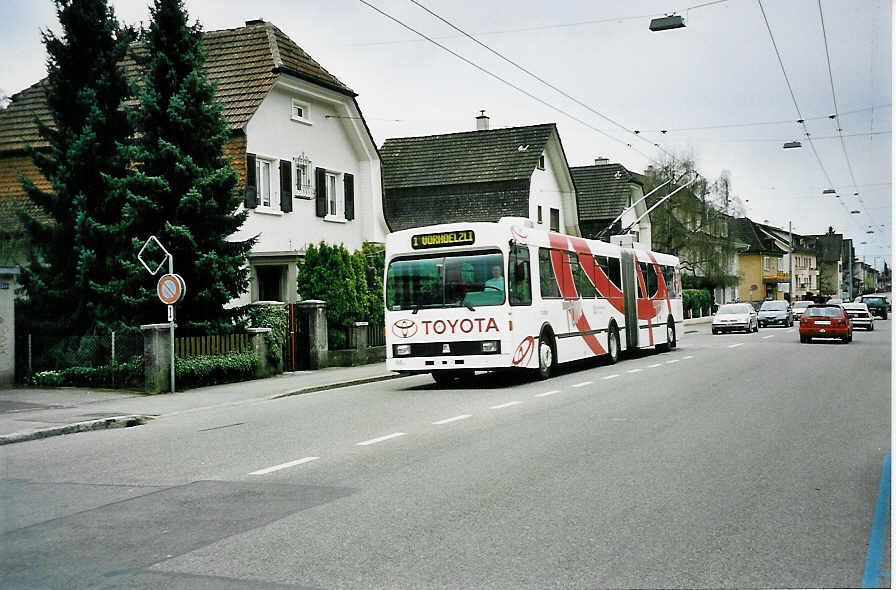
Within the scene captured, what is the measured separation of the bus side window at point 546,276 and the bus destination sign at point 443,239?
2.03 metres

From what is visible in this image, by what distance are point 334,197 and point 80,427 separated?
19744 millimetres

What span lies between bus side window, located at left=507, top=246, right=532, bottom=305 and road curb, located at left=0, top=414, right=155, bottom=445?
23.1 feet

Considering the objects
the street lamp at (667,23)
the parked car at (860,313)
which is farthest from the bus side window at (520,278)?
the parked car at (860,313)

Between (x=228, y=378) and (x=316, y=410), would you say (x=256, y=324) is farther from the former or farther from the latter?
(x=316, y=410)

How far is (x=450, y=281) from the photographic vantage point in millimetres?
18469

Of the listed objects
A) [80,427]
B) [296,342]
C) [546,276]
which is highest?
[546,276]

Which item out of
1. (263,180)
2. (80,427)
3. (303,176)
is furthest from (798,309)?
(80,427)

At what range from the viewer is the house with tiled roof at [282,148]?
88.6 feet

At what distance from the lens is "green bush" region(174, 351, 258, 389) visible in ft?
62.4

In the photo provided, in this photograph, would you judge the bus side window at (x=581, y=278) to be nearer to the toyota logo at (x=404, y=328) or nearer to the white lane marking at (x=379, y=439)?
the toyota logo at (x=404, y=328)

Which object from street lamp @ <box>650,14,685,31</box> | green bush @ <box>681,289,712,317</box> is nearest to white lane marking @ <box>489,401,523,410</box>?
street lamp @ <box>650,14,685,31</box>

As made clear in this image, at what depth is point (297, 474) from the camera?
899 centimetres

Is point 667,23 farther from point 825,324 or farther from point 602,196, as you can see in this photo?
point 602,196

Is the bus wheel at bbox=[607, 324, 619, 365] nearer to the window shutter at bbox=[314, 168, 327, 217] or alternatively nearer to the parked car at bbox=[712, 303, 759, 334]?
the window shutter at bbox=[314, 168, 327, 217]
